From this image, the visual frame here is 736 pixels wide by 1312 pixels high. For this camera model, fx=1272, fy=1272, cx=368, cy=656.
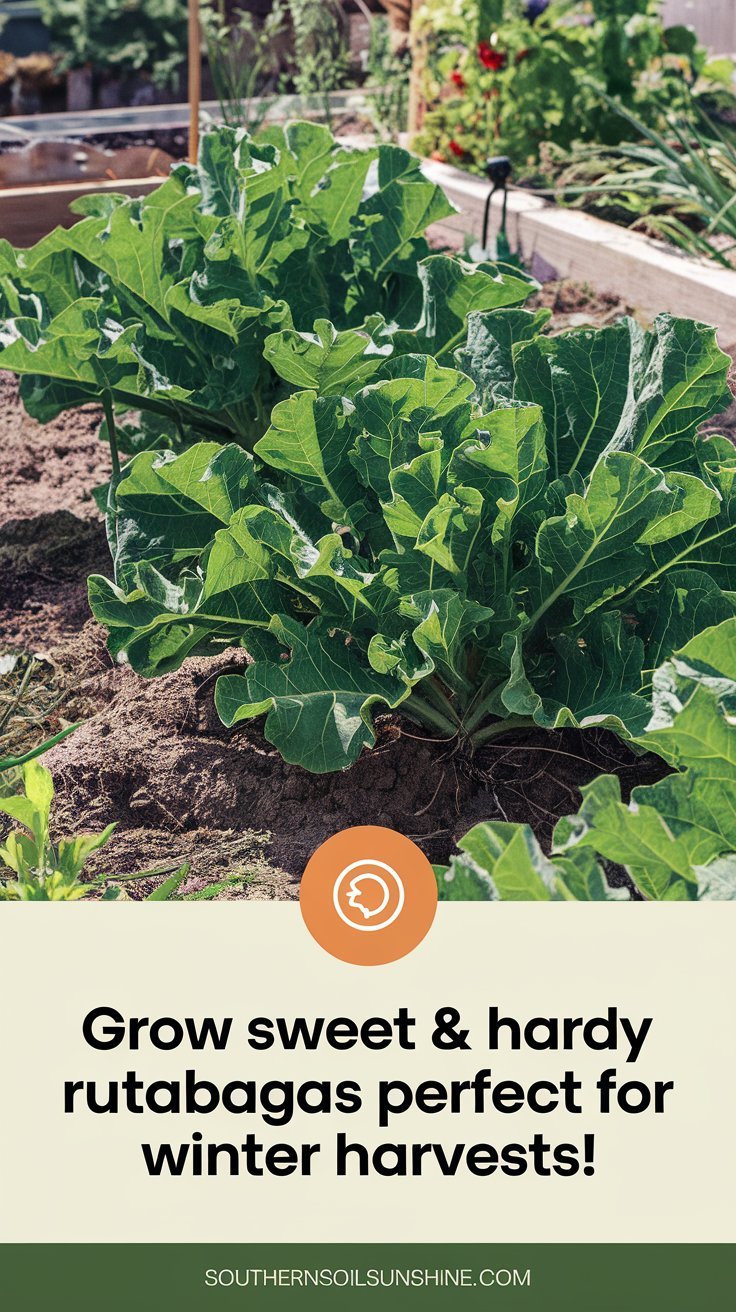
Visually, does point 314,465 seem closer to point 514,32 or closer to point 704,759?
point 704,759

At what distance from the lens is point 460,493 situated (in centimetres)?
195

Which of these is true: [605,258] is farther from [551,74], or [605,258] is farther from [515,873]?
[515,873]

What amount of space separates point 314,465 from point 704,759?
0.88m

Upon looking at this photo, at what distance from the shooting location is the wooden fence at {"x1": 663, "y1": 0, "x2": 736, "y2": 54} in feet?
28.2

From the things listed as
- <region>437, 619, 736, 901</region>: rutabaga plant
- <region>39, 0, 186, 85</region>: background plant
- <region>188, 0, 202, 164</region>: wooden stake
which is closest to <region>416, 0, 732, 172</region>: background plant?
<region>188, 0, 202, 164</region>: wooden stake

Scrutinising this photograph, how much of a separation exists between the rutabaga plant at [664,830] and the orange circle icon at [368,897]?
0.06 metres

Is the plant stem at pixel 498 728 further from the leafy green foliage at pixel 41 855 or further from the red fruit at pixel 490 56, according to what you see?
the red fruit at pixel 490 56

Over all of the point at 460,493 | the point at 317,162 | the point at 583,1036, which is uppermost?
the point at 317,162

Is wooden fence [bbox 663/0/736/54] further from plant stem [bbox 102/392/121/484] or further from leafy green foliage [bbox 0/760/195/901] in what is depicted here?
leafy green foliage [bbox 0/760/195/901]

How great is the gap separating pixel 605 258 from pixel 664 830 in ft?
10.2

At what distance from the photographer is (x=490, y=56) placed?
16.4ft

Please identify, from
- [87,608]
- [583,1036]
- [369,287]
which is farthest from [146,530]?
[583,1036]

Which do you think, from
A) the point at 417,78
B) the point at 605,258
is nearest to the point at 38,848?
the point at 605,258

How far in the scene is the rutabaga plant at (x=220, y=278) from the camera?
2.65 metres
